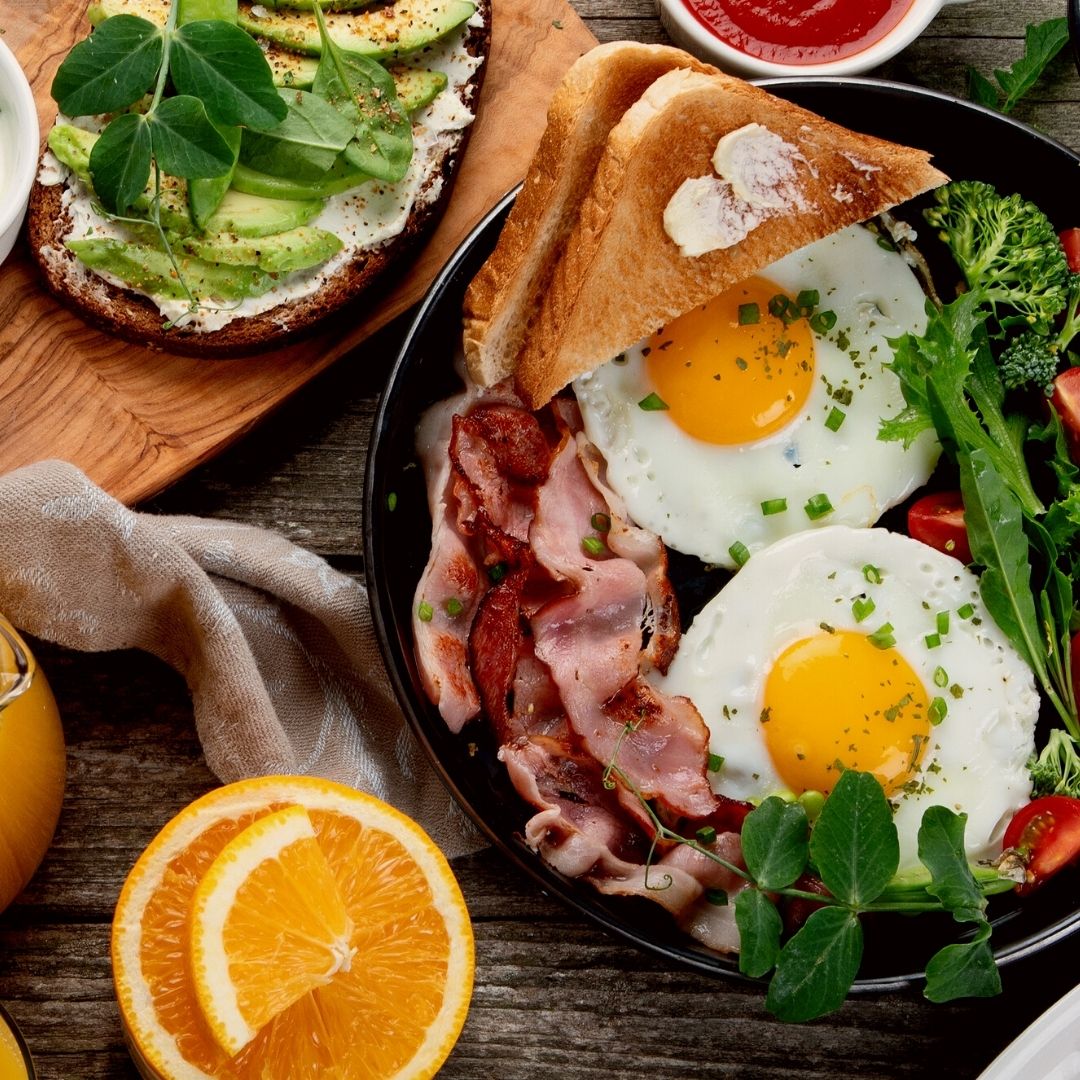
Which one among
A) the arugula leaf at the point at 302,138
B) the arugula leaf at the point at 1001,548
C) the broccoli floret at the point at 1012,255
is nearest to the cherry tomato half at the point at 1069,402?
the broccoli floret at the point at 1012,255

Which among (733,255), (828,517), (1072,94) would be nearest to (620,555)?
(828,517)

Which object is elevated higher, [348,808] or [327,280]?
[327,280]

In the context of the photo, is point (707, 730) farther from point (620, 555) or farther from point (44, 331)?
point (44, 331)

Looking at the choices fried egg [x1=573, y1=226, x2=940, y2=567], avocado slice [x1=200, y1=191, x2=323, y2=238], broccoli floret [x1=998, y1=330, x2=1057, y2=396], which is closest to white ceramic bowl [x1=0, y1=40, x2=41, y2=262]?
avocado slice [x1=200, y1=191, x2=323, y2=238]

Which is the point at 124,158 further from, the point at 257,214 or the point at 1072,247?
the point at 1072,247

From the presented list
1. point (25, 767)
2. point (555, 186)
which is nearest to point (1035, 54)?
point (555, 186)

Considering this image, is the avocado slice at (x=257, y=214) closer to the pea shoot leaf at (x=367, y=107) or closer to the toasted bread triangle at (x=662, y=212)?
the pea shoot leaf at (x=367, y=107)

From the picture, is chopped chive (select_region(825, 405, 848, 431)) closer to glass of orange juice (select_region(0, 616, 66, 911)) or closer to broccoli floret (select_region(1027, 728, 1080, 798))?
broccoli floret (select_region(1027, 728, 1080, 798))
